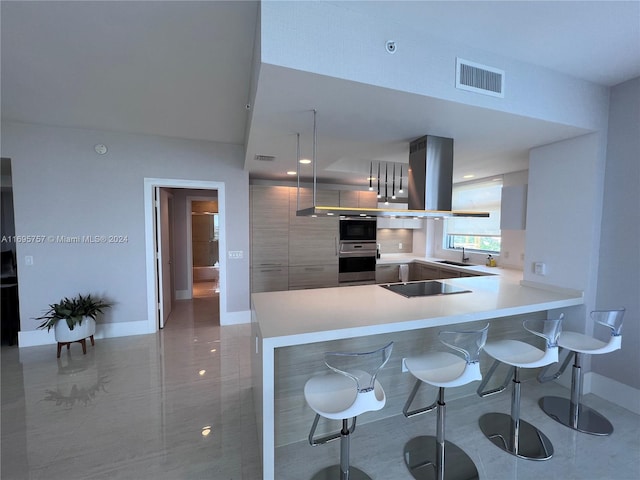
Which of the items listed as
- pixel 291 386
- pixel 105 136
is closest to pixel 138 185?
pixel 105 136

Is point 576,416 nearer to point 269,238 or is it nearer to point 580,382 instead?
point 580,382

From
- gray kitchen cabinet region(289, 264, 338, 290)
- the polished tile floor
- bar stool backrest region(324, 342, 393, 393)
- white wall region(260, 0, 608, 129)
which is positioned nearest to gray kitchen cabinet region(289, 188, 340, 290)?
gray kitchen cabinet region(289, 264, 338, 290)

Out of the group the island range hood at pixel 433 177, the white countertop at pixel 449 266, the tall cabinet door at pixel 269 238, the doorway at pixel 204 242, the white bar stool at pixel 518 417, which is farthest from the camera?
the doorway at pixel 204 242

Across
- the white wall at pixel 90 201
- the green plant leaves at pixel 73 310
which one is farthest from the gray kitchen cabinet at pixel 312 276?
the green plant leaves at pixel 73 310

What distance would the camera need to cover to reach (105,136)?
348cm

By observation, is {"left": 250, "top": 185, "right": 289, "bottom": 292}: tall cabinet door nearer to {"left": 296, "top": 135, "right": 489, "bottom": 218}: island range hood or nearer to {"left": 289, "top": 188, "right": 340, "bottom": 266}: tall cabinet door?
{"left": 289, "top": 188, "right": 340, "bottom": 266}: tall cabinet door

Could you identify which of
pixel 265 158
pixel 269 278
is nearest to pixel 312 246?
pixel 269 278

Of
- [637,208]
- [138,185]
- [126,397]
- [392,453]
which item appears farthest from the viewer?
[138,185]

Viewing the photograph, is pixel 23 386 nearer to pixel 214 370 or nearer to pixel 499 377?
pixel 214 370

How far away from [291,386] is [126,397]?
1.63 metres

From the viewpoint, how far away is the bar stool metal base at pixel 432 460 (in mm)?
1649

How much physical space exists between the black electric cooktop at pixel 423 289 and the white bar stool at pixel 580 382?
838mm

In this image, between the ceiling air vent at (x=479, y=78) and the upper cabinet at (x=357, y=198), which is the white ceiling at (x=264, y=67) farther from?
the upper cabinet at (x=357, y=198)

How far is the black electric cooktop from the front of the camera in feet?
8.07
